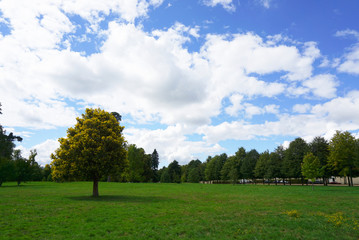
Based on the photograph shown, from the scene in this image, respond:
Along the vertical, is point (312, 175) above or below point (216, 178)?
above

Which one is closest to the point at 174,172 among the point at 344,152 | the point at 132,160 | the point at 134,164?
the point at 134,164

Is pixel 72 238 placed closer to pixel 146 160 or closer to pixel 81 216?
pixel 81 216

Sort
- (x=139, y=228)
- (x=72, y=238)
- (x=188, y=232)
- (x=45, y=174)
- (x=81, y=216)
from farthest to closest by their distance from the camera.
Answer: (x=45, y=174) < (x=81, y=216) < (x=139, y=228) < (x=188, y=232) < (x=72, y=238)

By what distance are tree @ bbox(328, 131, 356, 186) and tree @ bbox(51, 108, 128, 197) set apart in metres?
61.0

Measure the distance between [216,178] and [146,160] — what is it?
37579 millimetres

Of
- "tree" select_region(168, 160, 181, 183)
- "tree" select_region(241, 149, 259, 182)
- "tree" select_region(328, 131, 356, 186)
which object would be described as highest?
"tree" select_region(328, 131, 356, 186)

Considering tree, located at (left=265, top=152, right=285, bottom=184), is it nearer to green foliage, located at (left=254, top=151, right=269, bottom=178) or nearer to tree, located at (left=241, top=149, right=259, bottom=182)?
green foliage, located at (left=254, top=151, right=269, bottom=178)

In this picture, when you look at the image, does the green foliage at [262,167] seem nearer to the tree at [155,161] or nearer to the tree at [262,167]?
the tree at [262,167]

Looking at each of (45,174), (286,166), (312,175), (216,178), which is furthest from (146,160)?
(312,175)

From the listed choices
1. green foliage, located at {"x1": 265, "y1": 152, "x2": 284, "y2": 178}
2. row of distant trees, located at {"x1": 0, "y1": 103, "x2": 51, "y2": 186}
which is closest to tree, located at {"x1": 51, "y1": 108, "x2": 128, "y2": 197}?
row of distant trees, located at {"x1": 0, "y1": 103, "x2": 51, "y2": 186}

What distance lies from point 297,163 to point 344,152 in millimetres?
17903

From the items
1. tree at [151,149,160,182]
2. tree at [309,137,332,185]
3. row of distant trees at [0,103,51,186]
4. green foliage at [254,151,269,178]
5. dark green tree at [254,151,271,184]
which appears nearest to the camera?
row of distant trees at [0,103,51,186]

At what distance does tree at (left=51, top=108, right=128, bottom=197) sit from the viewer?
92.8 feet

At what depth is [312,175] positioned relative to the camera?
2073 inches
